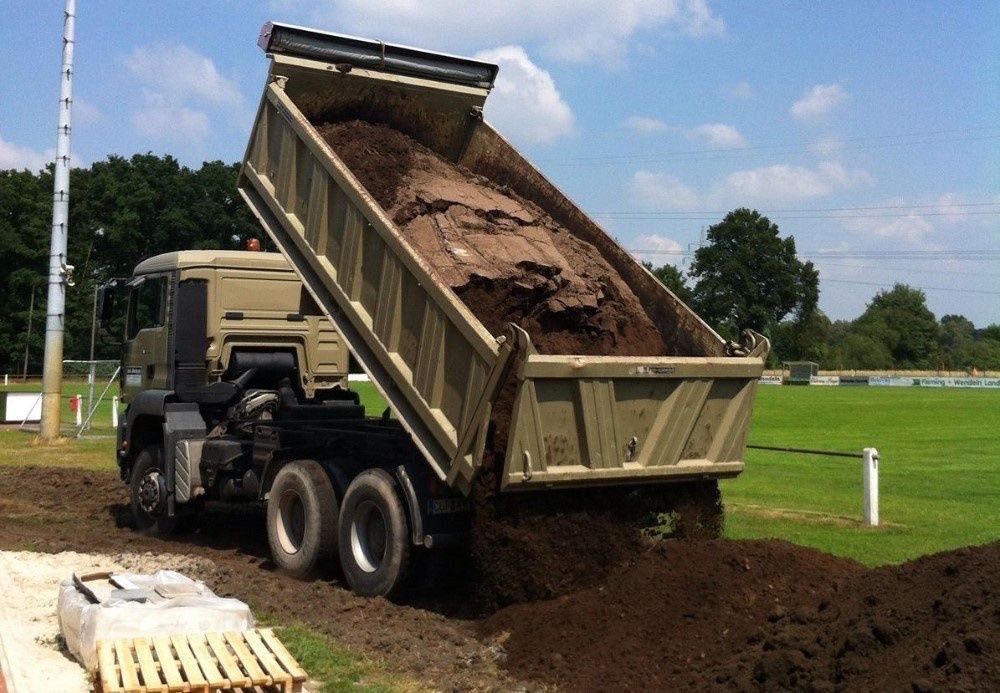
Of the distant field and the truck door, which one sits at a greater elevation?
the truck door

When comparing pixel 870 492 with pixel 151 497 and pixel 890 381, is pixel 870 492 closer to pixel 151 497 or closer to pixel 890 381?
pixel 151 497

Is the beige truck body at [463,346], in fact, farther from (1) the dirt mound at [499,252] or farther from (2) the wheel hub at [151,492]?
(2) the wheel hub at [151,492]

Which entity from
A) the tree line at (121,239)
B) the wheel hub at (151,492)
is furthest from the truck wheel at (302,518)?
the tree line at (121,239)

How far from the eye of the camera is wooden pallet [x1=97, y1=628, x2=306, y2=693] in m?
6.38

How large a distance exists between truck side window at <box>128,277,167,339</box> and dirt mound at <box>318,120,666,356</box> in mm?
3214

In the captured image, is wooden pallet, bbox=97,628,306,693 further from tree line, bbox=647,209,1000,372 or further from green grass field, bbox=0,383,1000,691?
tree line, bbox=647,209,1000,372

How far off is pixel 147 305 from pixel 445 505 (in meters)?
6.12

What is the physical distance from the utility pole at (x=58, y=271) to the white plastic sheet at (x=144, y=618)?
1965 centimetres

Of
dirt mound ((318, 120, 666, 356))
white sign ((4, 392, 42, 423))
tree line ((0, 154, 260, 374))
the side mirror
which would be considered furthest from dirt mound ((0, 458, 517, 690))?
tree line ((0, 154, 260, 374))

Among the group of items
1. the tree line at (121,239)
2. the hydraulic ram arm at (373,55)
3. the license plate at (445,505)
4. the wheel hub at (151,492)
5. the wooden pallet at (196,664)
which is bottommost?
the wooden pallet at (196,664)

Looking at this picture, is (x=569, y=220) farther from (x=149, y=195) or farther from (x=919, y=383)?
(x=919, y=383)

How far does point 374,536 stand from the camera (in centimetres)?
956

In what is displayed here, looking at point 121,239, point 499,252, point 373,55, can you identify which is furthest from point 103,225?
point 499,252

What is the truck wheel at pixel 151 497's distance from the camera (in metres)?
12.7
